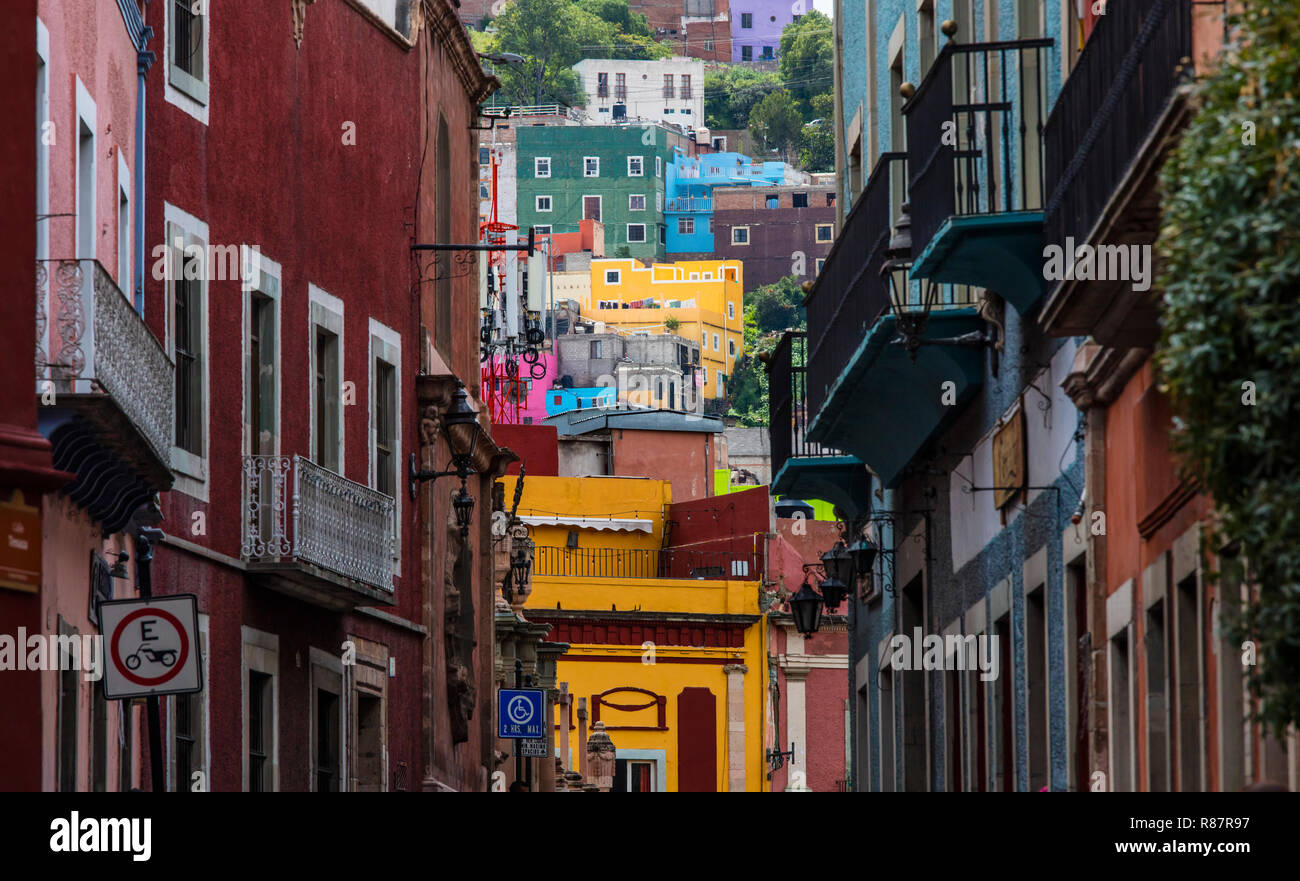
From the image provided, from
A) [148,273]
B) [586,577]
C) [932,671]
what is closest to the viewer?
[148,273]

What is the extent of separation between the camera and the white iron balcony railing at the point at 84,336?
1484cm

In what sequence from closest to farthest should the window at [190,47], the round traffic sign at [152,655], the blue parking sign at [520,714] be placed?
the round traffic sign at [152,655], the window at [190,47], the blue parking sign at [520,714]

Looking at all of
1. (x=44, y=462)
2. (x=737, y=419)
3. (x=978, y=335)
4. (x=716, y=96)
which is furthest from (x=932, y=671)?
(x=716, y=96)

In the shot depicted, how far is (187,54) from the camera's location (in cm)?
2142

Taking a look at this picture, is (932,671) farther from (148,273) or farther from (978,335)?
(148,273)

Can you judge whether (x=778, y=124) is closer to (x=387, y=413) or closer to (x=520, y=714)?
(x=520, y=714)

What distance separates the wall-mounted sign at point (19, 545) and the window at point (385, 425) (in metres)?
12.0

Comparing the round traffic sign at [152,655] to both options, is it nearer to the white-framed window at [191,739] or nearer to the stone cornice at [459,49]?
the white-framed window at [191,739]

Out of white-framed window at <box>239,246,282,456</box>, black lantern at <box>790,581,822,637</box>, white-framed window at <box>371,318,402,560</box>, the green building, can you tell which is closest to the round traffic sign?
white-framed window at <box>239,246,282,456</box>

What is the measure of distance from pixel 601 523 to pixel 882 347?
130ft

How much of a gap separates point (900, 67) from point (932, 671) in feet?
17.7

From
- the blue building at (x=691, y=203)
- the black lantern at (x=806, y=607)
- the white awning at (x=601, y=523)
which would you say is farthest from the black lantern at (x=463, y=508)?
the blue building at (x=691, y=203)

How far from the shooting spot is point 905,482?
76.5 ft
